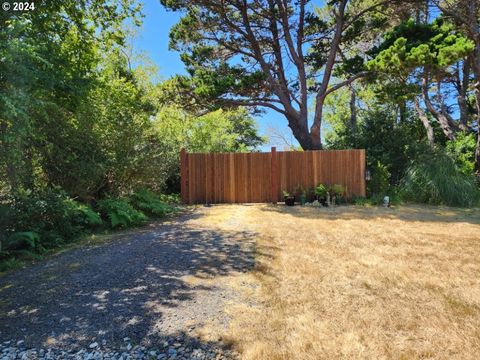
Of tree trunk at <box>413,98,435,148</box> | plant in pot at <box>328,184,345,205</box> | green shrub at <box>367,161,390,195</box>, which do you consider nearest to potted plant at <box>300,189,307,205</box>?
plant in pot at <box>328,184,345,205</box>

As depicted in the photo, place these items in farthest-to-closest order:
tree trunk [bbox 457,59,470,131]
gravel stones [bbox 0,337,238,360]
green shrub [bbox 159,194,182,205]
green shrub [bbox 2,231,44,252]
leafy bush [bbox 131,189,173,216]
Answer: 1. tree trunk [bbox 457,59,470,131]
2. green shrub [bbox 159,194,182,205]
3. leafy bush [bbox 131,189,173,216]
4. green shrub [bbox 2,231,44,252]
5. gravel stones [bbox 0,337,238,360]

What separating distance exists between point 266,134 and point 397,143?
14.4 metres

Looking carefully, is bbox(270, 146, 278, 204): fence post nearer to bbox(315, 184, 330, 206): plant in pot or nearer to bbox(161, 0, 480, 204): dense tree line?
bbox(315, 184, 330, 206): plant in pot

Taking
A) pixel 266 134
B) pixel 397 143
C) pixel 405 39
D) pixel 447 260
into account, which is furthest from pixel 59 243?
pixel 266 134

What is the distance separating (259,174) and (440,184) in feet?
15.2

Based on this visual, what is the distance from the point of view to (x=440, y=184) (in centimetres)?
845

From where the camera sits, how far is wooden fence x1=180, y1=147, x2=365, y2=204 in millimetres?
8938

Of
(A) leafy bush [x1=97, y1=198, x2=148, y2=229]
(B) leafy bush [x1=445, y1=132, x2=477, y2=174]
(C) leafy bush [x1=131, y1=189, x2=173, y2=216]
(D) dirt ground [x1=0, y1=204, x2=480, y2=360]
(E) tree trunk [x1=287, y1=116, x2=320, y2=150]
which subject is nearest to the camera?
(D) dirt ground [x1=0, y1=204, x2=480, y2=360]

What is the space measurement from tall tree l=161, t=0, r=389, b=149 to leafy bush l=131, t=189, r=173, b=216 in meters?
3.73

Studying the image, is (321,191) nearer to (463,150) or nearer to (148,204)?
(148,204)

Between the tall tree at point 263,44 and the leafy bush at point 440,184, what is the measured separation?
119 inches

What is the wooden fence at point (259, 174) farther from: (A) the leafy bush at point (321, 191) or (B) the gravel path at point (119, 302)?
(B) the gravel path at point (119, 302)

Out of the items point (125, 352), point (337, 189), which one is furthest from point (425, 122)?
point (125, 352)

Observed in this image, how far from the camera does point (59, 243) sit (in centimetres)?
455
